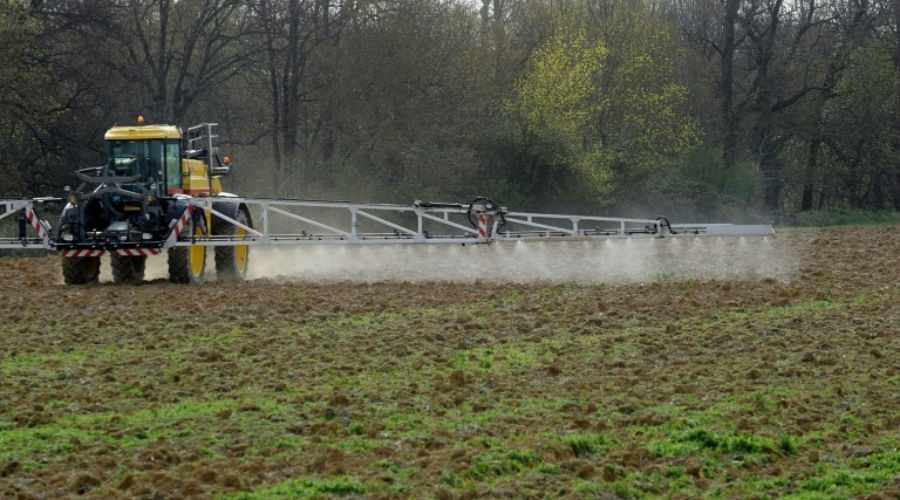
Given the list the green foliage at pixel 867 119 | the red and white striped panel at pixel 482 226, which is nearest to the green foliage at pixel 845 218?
the green foliage at pixel 867 119

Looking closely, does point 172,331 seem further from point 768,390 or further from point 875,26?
point 875,26

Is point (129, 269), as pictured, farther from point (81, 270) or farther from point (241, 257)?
point (241, 257)

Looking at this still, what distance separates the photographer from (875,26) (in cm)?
5769

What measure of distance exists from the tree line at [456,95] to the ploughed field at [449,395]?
2009 cm

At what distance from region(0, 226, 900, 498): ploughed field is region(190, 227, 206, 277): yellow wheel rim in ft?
6.19

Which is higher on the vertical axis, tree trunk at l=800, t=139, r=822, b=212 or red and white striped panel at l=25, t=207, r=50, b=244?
tree trunk at l=800, t=139, r=822, b=212

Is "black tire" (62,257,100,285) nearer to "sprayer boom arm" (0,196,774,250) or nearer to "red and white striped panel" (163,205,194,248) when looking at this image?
"sprayer boom arm" (0,196,774,250)

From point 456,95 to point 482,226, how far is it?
21264 mm

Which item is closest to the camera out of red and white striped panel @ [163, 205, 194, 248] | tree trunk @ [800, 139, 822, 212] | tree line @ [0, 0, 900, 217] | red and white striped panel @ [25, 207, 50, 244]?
red and white striped panel @ [163, 205, 194, 248]

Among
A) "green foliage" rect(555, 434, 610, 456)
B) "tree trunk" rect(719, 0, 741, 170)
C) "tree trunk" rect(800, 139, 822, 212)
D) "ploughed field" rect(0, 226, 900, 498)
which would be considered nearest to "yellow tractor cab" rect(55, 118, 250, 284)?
"ploughed field" rect(0, 226, 900, 498)

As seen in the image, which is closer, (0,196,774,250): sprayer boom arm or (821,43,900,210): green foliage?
(0,196,774,250): sprayer boom arm

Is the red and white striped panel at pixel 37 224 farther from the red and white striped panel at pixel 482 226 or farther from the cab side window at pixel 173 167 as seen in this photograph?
the red and white striped panel at pixel 482 226

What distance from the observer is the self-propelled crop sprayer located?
20.0m

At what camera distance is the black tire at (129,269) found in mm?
21203
